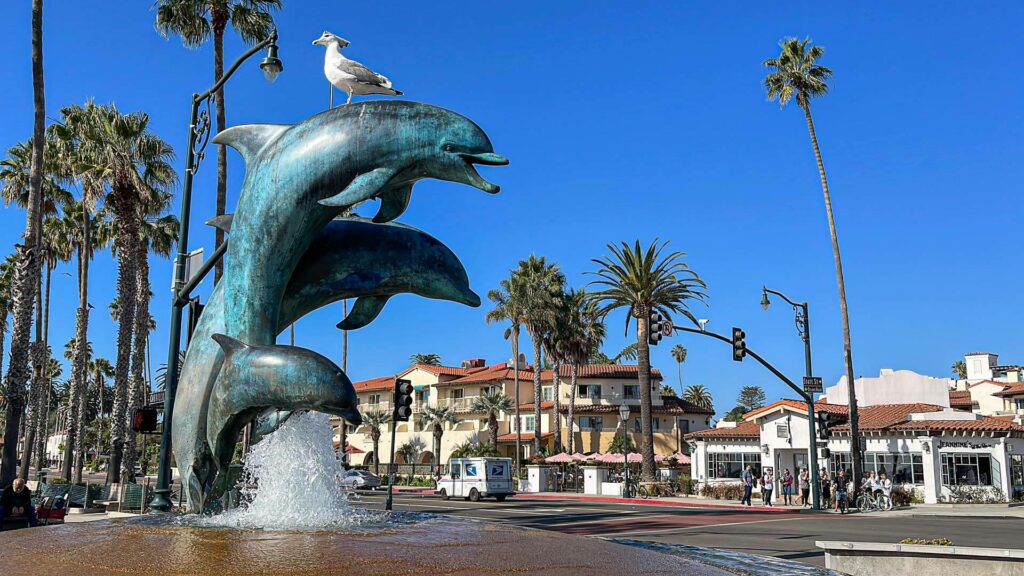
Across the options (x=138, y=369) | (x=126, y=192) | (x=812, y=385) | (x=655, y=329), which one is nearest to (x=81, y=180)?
(x=126, y=192)

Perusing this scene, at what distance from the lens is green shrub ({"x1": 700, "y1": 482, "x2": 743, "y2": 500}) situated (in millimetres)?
37287

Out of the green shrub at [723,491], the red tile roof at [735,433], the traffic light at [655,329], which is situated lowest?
the green shrub at [723,491]

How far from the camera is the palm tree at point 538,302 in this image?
54969 millimetres

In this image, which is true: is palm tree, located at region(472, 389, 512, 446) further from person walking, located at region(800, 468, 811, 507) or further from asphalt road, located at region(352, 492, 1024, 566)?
asphalt road, located at region(352, 492, 1024, 566)

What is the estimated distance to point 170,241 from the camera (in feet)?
119

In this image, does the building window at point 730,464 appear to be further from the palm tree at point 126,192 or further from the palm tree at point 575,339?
the palm tree at point 126,192

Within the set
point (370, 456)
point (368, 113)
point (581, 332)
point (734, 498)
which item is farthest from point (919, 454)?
point (370, 456)

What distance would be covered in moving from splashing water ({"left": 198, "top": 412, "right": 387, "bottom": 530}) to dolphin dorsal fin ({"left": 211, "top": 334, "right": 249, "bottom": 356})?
0.93m

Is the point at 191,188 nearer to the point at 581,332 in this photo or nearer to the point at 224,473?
the point at 224,473

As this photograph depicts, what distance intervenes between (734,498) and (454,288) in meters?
30.1

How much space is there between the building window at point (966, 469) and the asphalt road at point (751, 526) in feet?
27.3

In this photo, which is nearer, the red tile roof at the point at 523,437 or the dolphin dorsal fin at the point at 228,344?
the dolphin dorsal fin at the point at 228,344

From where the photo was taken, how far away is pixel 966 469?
34594mm

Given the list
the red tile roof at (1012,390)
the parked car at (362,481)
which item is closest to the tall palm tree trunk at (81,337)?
the parked car at (362,481)
